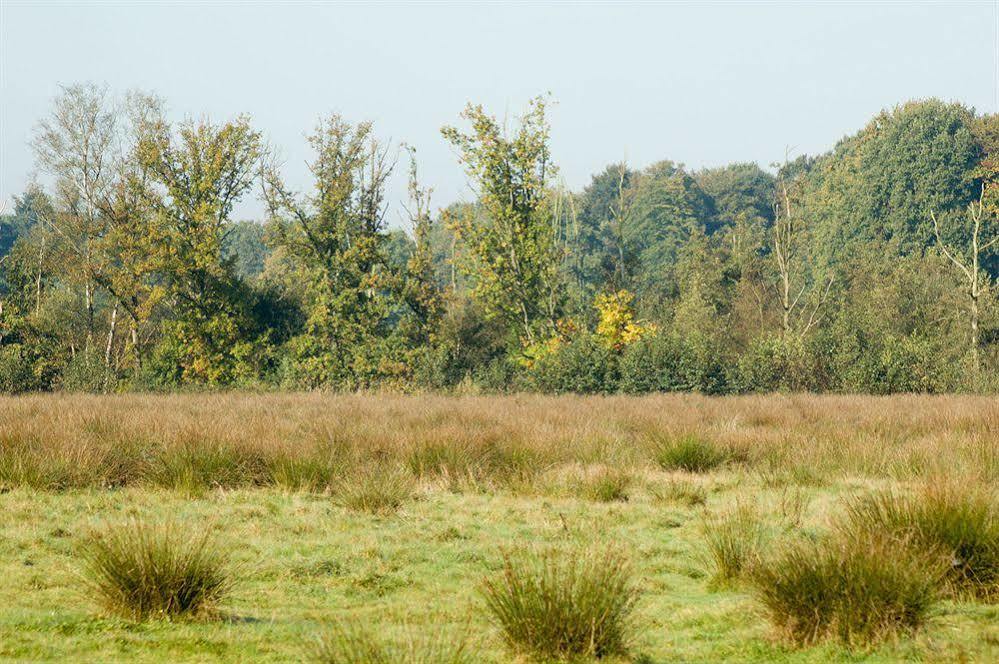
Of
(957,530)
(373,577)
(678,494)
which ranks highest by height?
(957,530)

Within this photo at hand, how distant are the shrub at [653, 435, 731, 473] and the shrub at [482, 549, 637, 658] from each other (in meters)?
6.73

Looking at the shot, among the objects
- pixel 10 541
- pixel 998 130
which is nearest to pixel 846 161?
pixel 998 130

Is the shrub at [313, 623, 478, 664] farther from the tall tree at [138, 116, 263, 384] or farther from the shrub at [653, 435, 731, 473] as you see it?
the tall tree at [138, 116, 263, 384]

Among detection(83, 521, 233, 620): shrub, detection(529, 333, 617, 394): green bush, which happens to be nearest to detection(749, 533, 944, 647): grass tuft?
detection(83, 521, 233, 620): shrub

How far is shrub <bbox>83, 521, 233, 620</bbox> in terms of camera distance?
525cm

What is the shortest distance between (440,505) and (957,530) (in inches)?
185

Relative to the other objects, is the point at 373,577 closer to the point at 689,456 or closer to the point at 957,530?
the point at 957,530

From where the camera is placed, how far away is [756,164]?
2815 inches

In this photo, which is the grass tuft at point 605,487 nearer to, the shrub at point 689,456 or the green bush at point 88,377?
the shrub at point 689,456

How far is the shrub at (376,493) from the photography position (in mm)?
8719

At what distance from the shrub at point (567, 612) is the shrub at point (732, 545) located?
5.72 feet

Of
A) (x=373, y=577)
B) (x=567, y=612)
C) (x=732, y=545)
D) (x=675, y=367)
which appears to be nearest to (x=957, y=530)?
(x=732, y=545)

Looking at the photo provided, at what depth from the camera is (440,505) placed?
363 inches

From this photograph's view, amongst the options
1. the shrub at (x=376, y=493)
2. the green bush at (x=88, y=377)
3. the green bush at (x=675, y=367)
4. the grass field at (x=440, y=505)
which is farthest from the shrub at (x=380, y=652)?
the green bush at (x=88, y=377)
